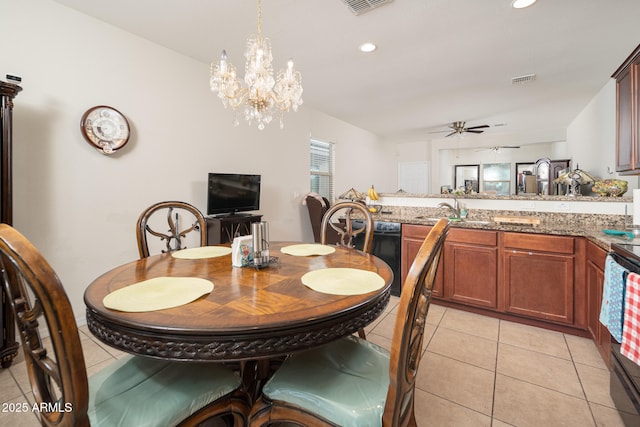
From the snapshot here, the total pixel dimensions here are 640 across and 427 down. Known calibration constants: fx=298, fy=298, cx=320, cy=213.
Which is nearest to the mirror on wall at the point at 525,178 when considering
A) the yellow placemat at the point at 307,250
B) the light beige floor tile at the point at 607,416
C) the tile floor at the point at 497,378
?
the tile floor at the point at 497,378

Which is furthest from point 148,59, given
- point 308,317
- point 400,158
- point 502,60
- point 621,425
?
point 400,158

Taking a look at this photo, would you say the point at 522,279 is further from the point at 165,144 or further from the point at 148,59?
the point at 148,59

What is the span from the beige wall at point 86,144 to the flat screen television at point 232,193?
24 cm

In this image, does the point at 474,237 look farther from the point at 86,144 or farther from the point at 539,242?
the point at 86,144

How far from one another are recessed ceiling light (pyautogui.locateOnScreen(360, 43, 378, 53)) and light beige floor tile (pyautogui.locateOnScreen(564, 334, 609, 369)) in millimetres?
3200

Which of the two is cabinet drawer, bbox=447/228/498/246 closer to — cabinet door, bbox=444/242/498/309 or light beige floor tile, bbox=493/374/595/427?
cabinet door, bbox=444/242/498/309

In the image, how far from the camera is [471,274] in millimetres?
2900

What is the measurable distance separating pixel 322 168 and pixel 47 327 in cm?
545

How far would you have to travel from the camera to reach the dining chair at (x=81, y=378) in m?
0.69

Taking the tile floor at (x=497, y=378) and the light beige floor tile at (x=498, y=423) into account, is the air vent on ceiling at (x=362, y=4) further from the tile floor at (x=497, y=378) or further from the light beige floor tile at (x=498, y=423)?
the light beige floor tile at (x=498, y=423)

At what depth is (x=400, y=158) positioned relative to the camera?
A: 8.89 meters

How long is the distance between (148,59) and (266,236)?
8.74 ft

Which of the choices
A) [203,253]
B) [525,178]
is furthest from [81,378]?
[525,178]

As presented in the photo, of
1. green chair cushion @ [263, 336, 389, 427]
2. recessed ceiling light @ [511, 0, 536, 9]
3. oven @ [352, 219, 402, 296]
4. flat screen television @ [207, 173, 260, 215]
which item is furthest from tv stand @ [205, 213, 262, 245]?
recessed ceiling light @ [511, 0, 536, 9]
